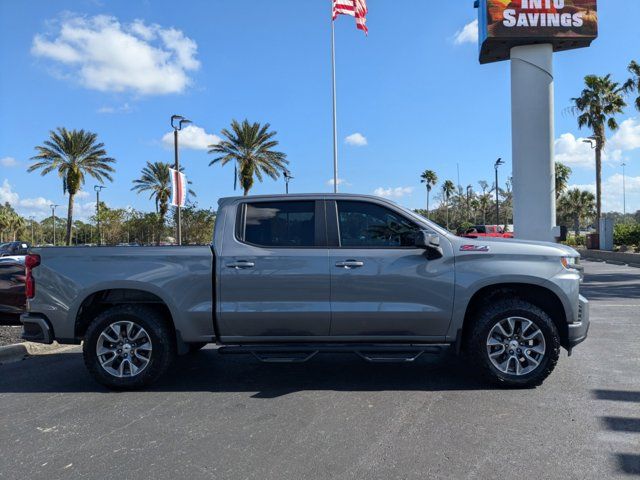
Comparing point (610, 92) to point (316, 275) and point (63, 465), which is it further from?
point (63, 465)

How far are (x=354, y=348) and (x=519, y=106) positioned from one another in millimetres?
15309

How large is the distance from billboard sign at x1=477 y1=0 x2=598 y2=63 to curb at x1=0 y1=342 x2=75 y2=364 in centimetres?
1642

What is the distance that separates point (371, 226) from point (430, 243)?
0.66 m

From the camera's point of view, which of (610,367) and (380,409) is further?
(610,367)

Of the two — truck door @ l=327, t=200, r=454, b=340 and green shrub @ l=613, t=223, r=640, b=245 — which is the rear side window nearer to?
truck door @ l=327, t=200, r=454, b=340

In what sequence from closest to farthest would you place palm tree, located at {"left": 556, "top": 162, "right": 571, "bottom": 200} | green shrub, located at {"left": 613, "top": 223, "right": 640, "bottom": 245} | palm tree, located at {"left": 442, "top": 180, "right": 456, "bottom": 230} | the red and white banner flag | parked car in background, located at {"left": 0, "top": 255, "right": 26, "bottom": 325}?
parked car in background, located at {"left": 0, "top": 255, "right": 26, "bottom": 325}
the red and white banner flag
green shrub, located at {"left": 613, "top": 223, "right": 640, "bottom": 245}
palm tree, located at {"left": 556, "top": 162, "right": 571, "bottom": 200}
palm tree, located at {"left": 442, "top": 180, "right": 456, "bottom": 230}

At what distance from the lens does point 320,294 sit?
198 inches

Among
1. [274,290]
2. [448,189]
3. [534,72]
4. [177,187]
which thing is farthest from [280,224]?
[448,189]

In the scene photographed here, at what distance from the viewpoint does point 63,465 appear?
139 inches

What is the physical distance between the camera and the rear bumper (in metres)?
5.23

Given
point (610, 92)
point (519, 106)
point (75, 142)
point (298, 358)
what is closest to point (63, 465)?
point (298, 358)

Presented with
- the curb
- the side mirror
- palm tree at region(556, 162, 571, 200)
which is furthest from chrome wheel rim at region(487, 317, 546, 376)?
palm tree at region(556, 162, 571, 200)

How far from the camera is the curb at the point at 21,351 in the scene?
6.58 m

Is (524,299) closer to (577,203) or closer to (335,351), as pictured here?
(335,351)
